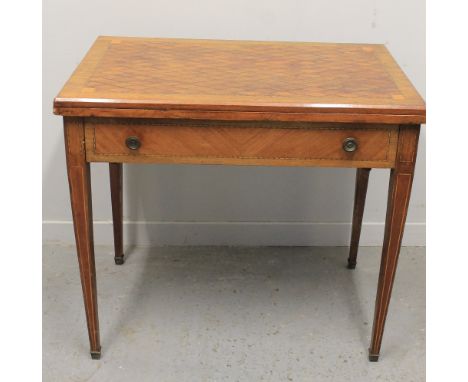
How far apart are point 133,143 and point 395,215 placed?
0.78m

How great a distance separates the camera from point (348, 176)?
2.84 metres

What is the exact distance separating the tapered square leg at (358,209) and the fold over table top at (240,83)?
470mm

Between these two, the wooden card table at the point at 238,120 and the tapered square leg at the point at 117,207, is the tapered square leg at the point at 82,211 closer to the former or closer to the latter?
the wooden card table at the point at 238,120

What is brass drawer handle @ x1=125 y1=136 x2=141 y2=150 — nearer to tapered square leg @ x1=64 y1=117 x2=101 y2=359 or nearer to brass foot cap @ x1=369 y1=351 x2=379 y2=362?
tapered square leg @ x1=64 y1=117 x2=101 y2=359

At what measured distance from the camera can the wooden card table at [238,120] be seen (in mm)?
1934

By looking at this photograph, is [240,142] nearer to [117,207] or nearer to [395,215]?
[395,215]

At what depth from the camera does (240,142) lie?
1.99 m

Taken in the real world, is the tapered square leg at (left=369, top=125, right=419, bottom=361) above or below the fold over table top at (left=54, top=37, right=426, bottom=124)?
below

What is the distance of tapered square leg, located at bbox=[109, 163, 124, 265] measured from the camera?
2.64 metres

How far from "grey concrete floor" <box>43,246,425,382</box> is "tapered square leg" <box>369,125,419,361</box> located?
0.15 metres

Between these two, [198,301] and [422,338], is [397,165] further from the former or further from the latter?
[198,301]

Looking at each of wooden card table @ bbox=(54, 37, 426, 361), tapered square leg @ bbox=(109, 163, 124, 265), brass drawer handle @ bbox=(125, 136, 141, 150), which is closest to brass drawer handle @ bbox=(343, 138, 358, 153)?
wooden card table @ bbox=(54, 37, 426, 361)

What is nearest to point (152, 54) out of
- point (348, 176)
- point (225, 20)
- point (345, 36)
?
point (225, 20)

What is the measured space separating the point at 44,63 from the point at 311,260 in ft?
4.14
